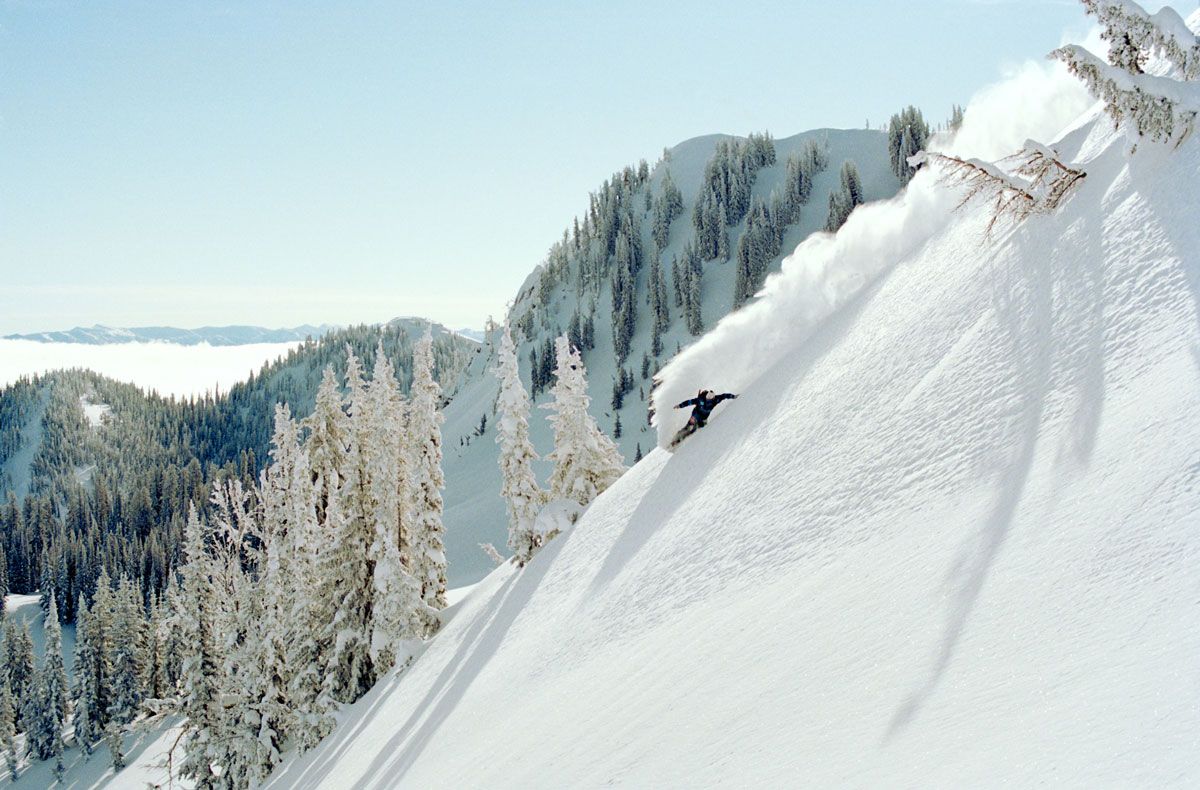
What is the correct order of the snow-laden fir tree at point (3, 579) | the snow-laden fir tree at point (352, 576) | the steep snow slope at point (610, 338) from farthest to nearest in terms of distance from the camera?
the snow-laden fir tree at point (3, 579)
the steep snow slope at point (610, 338)
the snow-laden fir tree at point (352, 576)

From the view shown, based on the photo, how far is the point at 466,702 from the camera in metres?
11.8

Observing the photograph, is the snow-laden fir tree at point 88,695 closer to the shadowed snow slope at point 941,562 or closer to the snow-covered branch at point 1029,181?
the shadowed snow slope at point 941,562

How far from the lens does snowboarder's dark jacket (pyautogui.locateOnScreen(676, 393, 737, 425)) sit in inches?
546

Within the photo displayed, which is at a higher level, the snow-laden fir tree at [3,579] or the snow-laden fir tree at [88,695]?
the snow-laden fir tree at [3,579]

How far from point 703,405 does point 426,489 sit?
15.3 m

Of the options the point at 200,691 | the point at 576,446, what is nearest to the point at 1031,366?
the point at 576,446

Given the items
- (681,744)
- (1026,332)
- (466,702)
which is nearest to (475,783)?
(681,744)

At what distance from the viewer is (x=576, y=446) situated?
25.9 m

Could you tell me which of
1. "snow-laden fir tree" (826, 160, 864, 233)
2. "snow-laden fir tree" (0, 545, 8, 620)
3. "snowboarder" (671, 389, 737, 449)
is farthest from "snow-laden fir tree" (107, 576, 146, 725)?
"snow-laden fir tree" (826, 160, 864, 233)

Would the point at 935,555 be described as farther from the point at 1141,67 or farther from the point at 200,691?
the point at 200,691

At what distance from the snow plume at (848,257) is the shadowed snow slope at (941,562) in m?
1.05

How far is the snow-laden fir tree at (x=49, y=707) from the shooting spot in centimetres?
7256

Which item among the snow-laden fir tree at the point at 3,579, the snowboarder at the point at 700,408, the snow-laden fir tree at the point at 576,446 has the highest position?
the snowboarder at the point at 700,408

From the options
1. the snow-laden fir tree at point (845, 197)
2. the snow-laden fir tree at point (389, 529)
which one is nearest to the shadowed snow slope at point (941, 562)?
the snow-laden fir tree at point (389, 529)
